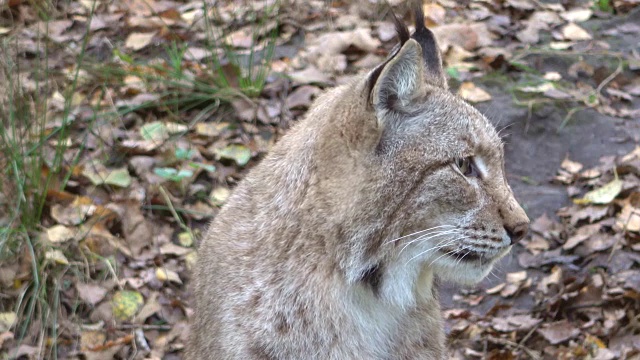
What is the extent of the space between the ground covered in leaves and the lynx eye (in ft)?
6.08

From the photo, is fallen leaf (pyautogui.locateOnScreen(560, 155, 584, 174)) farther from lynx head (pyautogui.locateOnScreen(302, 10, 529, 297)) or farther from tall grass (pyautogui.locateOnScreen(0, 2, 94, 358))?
tall grass (pyautogui.locateOnScreen(0, 2, 94, 358))

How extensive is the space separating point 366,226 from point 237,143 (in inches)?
127

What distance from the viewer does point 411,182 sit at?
11.4 ft

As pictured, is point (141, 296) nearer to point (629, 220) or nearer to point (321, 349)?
point (321, 349)

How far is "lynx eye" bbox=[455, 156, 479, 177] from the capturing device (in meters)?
3.60

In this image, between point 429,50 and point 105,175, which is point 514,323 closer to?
point 429,50

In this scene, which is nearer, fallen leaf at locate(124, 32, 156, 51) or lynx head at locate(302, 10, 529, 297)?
lynx head at locate(302, 10, 529, 297)

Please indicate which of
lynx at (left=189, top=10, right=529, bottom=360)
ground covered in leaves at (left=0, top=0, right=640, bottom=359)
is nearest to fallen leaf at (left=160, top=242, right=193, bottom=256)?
ground covered in leaves at (left=0, top=0, right=640, bottom=359)

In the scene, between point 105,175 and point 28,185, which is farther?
point 105,175

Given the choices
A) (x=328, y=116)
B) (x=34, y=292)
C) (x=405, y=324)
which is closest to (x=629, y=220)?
(x=405, y=324)

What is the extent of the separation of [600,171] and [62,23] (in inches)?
173

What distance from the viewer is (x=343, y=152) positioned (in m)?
3.52

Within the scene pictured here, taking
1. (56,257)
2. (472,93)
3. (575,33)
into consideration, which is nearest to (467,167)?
(56,257)

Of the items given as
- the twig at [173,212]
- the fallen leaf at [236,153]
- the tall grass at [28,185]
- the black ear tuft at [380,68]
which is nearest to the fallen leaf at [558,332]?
the twig at [173,212]
